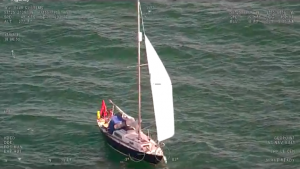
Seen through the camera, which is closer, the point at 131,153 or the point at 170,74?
the point at 131,153

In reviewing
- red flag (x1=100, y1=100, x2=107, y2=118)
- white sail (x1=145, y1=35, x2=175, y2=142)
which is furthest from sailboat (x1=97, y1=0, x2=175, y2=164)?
red flag (x1=100, y1=100, x2=107, y2=118)

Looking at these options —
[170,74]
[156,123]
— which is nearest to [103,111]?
[156,123]

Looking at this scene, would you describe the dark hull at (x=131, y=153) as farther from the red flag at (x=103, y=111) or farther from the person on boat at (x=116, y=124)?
the red flag at (x=103, y=111)

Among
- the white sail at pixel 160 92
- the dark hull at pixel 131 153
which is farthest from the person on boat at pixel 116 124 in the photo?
the white sail at pixel 160 92

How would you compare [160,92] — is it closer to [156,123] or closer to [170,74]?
[156,123]

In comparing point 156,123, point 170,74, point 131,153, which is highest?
point 170,74

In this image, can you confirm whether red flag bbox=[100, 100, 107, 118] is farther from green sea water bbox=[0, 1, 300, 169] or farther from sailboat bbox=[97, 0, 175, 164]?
sailboat bbox=[97, 0, 175, 164]

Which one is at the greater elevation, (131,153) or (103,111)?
(103,111)
